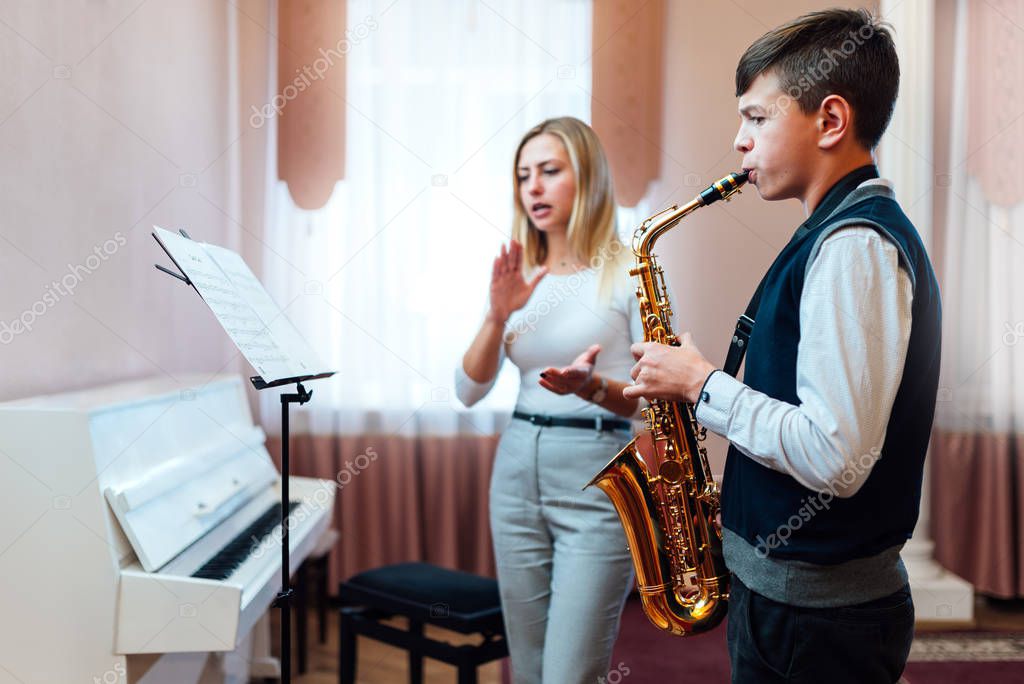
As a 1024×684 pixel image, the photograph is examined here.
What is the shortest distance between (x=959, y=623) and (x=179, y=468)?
11.0ft

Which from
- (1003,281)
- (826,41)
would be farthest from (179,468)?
(1003,281)

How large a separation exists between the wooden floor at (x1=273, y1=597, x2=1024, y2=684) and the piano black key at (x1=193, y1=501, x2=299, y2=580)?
0.92 meters

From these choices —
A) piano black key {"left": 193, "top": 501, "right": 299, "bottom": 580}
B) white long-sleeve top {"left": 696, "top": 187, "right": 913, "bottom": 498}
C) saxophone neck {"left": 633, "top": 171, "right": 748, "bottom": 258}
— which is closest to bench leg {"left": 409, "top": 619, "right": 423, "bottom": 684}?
piano black key {"left": 193, "top": 501, "right": 299, "bottom": 580}

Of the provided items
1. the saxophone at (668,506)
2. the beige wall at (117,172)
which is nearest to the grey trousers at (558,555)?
the saxophone at (668,506)

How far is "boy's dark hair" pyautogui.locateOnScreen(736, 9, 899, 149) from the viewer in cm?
122

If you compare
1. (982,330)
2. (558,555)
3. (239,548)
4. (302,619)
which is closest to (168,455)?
(239,548)

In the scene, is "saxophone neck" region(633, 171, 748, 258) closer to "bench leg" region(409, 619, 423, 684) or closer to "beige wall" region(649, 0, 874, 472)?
"bench leg" region(409, 619, 423, 684)

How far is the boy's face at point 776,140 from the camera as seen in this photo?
124cm

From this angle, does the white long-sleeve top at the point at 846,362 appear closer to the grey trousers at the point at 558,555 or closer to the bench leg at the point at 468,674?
the grey trousers at the point at 558,555

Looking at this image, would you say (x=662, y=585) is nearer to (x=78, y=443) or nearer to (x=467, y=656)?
(x=467, y=656)

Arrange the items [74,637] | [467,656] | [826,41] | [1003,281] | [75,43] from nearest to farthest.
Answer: [826,41], [74,637], [467,656], [75,43], [1003,281]

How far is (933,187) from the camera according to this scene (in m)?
4.06

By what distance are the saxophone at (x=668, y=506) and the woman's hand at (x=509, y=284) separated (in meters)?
0.32

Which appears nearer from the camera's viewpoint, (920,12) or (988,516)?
(920,12)
